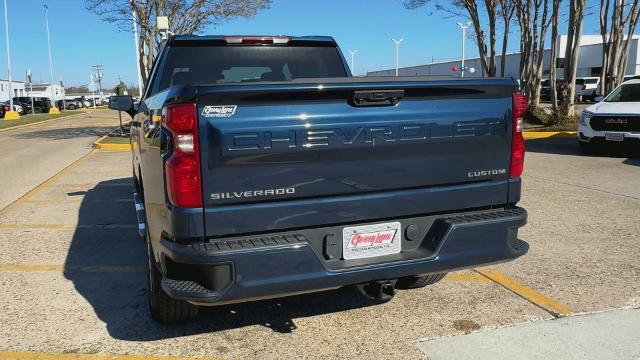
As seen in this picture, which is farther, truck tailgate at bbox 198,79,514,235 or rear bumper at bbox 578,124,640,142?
rear bumper at bbox 578,124,640,142

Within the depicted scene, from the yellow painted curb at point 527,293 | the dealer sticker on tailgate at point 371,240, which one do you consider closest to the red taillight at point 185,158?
the dealer sticker on tailgate at point 371,240

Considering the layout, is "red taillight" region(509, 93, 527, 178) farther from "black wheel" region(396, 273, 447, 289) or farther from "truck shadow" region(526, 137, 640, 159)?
"truck shadow" region(526, 137, 640, 159)

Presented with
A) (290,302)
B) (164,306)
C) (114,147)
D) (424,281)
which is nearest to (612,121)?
(424,281)

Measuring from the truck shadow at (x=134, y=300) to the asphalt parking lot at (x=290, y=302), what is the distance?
0.01 m

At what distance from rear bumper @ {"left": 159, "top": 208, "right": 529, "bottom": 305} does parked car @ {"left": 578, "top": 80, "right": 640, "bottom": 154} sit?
934 centimetres

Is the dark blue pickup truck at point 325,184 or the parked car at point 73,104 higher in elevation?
the dark blue pickup truck at point 325,184

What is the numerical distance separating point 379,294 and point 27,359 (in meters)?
2.13

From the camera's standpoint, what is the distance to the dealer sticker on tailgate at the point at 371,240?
10.0ft

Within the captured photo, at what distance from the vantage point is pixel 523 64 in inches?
782

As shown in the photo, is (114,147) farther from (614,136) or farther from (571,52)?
(571,52)

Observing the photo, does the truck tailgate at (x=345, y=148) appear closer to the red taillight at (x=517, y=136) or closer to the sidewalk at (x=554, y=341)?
the red taillight at (x=517, y=136)

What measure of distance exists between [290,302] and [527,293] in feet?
5.92

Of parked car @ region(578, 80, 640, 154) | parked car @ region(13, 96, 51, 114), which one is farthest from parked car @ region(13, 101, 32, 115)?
parked car @ region(578, 80, 640, 154)

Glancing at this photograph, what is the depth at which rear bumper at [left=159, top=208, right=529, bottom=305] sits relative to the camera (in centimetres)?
278
